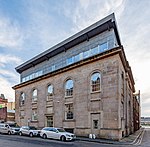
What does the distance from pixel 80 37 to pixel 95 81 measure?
7968 mm

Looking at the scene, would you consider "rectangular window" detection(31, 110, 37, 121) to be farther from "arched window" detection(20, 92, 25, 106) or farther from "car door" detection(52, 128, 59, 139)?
"car door" detection(52, 128, 59, 139)

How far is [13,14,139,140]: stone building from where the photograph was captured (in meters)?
26.6

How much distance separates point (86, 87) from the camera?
2978 centimetres

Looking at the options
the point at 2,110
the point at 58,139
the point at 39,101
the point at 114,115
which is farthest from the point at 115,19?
the point at 2,110

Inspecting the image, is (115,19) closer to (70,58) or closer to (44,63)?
(70,58)

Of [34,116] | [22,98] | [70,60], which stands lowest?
[34,116]

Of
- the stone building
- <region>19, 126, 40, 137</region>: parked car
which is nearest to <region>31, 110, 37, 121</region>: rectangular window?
the stone building

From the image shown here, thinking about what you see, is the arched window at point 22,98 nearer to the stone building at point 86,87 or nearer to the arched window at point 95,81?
the stone building at point 86,87

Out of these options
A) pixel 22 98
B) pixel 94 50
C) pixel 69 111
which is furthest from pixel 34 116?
pixel 94 50

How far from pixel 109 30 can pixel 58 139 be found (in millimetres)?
15400

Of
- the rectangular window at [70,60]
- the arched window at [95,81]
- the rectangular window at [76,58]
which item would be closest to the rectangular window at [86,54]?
the rectangular window at [76,58]

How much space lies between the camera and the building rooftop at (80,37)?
1144 inches

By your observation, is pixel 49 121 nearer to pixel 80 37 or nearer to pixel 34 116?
pixel 34 116

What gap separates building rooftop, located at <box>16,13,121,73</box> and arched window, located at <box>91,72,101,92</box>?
624cm
